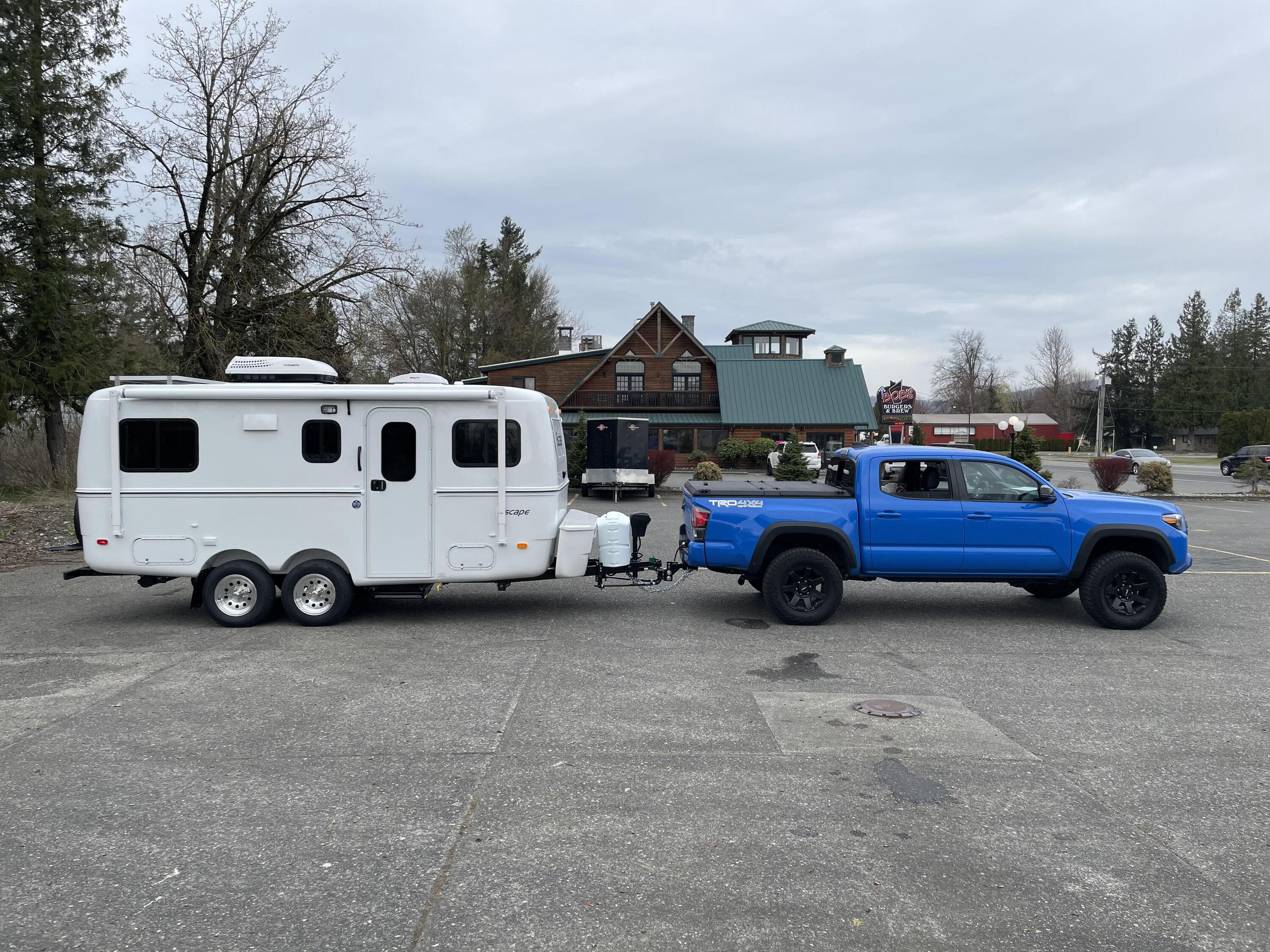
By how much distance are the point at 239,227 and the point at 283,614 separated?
1814 cm

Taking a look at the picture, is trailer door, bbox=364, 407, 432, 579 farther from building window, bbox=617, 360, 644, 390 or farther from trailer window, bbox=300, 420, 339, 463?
building window, bbox=617, 360, 644, 390

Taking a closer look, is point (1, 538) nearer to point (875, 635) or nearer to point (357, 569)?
point (357, 569)

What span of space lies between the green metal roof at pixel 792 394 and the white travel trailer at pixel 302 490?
39.5m

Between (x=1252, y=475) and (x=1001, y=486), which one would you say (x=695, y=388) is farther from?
(x=1001, y=486)

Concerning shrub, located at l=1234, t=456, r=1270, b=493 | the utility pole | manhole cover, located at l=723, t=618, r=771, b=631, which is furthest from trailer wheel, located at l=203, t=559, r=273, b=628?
the utility pole

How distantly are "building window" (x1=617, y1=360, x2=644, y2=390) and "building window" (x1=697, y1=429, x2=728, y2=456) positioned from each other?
14.3 feet

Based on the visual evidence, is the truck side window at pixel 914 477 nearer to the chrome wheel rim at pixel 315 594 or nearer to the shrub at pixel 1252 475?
the chrome wheel rim at pixel 315 594

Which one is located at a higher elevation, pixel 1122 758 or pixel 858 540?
pixel 858 540

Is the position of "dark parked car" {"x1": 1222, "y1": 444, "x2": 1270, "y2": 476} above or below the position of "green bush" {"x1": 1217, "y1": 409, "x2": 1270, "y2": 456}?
below

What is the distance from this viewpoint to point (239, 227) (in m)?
23.9

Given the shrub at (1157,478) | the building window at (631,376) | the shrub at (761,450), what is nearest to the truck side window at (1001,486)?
the shrub at (1157,478)

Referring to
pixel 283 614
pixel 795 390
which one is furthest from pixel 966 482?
pixel 795 390

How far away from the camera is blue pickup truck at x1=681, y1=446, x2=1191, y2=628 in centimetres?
897

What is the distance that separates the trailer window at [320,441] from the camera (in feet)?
29.1
